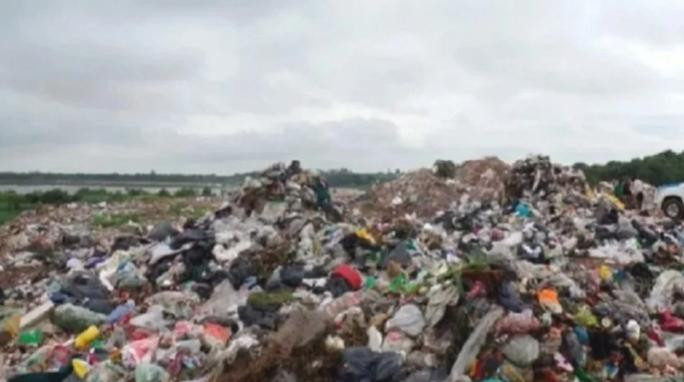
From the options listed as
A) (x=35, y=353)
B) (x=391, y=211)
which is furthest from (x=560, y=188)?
(x=35, y=353)

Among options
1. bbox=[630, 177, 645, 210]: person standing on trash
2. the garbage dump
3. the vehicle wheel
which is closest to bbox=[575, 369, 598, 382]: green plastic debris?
the garbage dump

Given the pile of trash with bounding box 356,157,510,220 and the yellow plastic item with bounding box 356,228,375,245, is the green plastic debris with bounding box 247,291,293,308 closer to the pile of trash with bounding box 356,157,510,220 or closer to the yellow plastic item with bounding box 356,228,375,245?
the yellow plastic item with bounding box 356,228,375,245

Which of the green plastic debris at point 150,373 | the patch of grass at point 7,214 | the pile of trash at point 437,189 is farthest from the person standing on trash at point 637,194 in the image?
the patch of grass at point 7,214

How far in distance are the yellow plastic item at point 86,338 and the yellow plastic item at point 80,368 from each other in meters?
0.62

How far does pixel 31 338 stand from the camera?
25.4 feet

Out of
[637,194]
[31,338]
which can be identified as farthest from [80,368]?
[637,194]

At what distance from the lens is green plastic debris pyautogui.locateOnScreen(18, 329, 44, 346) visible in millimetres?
7698

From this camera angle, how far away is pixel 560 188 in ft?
51.1

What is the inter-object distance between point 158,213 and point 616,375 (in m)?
17.6

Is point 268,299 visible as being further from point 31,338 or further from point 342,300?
point 31,338

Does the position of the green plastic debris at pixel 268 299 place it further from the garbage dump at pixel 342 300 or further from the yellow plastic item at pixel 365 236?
the yellow plastic item at pixel 365 236

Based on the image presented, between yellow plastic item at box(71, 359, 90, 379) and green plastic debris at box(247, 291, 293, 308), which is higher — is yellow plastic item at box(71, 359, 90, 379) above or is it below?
below

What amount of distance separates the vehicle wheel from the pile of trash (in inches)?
125

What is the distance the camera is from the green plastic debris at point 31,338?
770 cm
